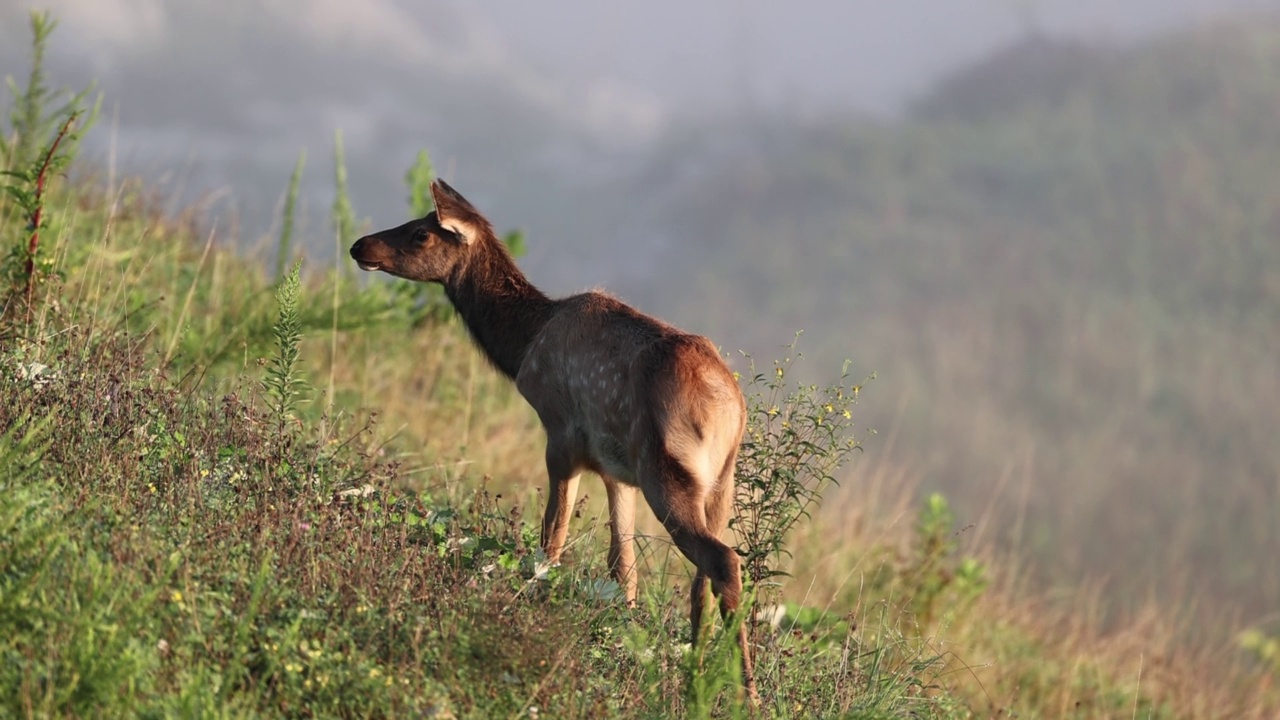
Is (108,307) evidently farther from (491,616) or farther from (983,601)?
(983,601)

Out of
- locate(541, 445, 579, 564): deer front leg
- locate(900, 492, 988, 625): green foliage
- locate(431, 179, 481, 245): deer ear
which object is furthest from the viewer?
locate(900, 492, 988, 625): green foliage

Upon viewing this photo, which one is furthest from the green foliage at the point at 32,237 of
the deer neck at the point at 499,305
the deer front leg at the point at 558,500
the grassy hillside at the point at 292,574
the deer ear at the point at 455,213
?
the deer front leg at the point at 558,500

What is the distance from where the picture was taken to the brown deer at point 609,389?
217 inches

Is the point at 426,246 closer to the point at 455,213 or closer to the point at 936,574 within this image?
the point at 455,213

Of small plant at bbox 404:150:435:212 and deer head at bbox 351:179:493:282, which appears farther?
small plant at bbox 404:150:435:212

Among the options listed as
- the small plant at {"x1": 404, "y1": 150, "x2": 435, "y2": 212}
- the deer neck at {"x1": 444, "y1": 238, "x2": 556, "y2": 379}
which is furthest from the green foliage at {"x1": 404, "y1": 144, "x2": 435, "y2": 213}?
the deer neck at {"x1": 444, "y1": 238, "x2": 556, "y2": 379}

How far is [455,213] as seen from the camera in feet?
25.3

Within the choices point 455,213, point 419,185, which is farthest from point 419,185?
point 455,213

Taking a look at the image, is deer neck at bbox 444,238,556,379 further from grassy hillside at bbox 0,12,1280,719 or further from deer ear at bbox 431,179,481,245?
grassy hillside at bbox 0,12,1280,719

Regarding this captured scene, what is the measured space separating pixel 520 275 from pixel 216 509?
9.86 feet

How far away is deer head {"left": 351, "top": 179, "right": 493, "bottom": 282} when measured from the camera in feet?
25.1

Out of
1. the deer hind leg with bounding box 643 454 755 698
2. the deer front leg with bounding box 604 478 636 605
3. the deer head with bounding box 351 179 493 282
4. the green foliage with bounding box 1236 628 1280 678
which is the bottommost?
the green foliage with bounding box 1236 628 1280 678

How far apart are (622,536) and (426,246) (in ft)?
8.10

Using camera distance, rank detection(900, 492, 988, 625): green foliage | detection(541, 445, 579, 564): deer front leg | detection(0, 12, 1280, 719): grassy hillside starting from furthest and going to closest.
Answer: detection(900, 492, 988, 625): green foliage → detection(541, 445, 579, 564): deer front leg → detection(0, 12, 1280, 719): grassy hillside
